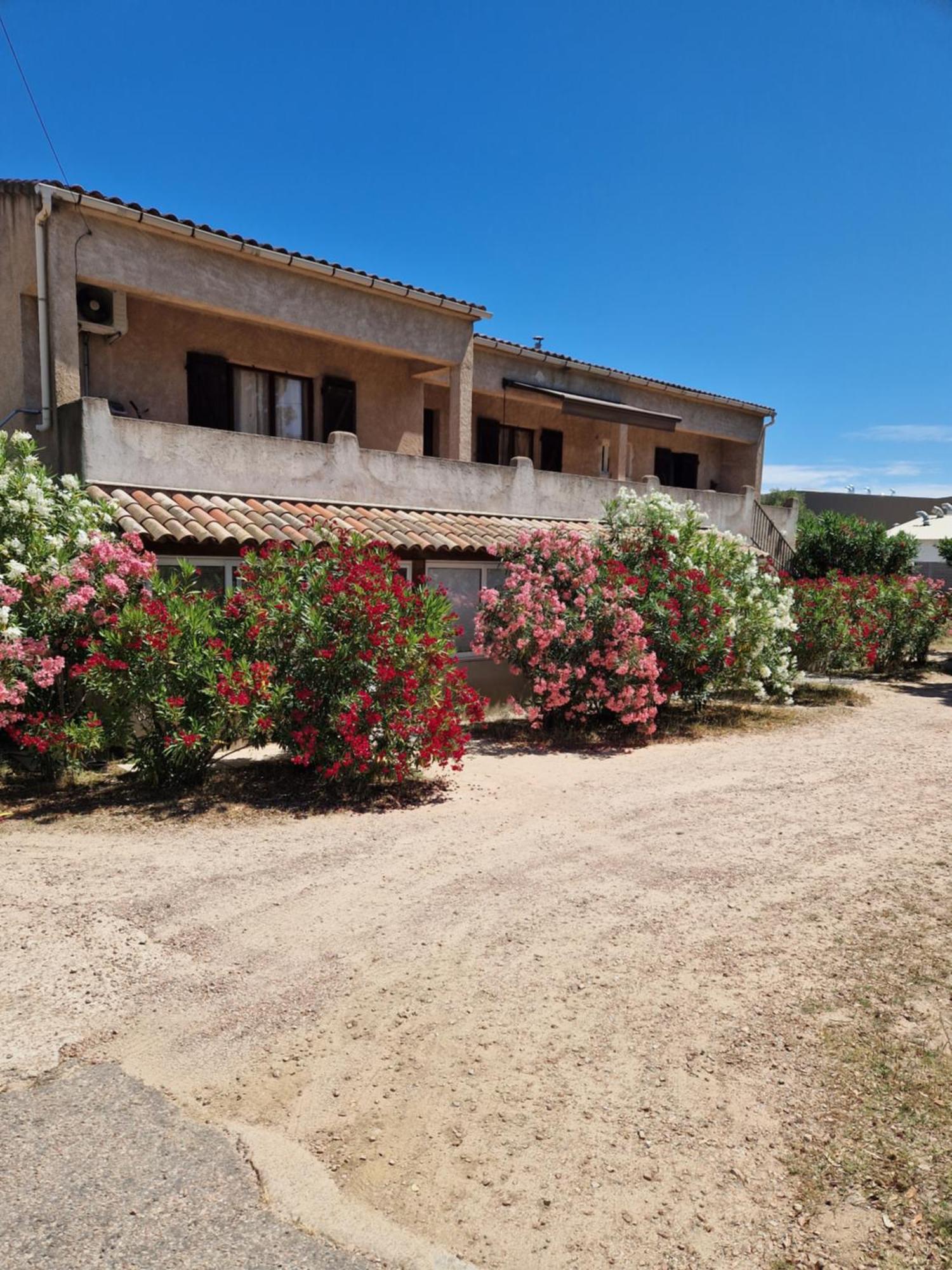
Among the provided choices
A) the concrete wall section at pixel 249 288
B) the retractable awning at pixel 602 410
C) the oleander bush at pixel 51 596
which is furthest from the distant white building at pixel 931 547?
the oleander bush at pixel 51 596

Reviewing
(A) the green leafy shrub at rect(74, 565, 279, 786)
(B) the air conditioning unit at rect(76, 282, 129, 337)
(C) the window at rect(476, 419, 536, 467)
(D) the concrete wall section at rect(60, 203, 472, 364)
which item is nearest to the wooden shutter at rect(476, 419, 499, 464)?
(C) the window at rect(476, 419, 536, 467)

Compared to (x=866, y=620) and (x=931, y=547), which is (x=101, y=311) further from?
(x=931, y=547)

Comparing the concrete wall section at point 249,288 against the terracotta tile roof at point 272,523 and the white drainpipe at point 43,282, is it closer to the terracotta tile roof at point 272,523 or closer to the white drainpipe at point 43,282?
the white drainpipe at point 43,282

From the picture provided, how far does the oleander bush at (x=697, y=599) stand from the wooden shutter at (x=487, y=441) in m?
6.38

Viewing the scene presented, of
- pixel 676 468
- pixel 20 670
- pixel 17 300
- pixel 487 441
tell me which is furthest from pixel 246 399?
pixel 676 468

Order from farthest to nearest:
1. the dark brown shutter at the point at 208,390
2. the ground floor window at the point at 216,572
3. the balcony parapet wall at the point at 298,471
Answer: the dark brown shutter at the point at 208,390 < the ground floor window at the point at 216,572 < the balcony parapet wall at the point at 298,471

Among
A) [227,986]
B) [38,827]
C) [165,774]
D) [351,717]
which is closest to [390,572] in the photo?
[351,717]

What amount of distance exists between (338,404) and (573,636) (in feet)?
22.0

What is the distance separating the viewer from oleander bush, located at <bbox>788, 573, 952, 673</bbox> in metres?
15.9

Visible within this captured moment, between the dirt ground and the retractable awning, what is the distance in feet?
38.3

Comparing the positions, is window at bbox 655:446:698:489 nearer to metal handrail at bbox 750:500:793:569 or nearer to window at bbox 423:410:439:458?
metal handrail at bbox 750:500:793:569

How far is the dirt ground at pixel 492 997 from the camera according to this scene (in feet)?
9.93

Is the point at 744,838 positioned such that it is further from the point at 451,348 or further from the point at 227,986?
the point at 451,348

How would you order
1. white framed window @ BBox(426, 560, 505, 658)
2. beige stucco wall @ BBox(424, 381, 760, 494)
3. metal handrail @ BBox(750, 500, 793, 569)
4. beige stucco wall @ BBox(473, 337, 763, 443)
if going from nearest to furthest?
white framed window @ BBox(426, 560, 505, 658), beige stucco wall @ BBox(473, 337, 763, 443), beige stucco wall @ BBox(424, 381, 760, 494), metal handrail @ BBox(750, 500, 793, 569)
